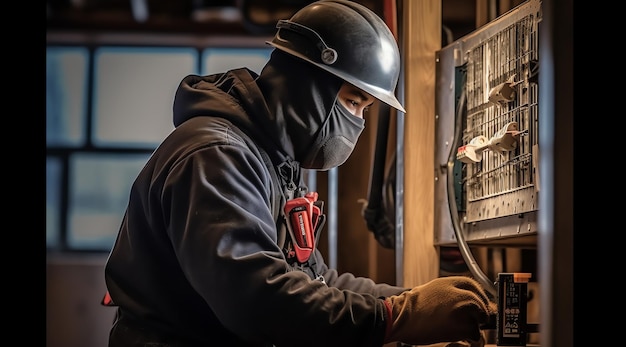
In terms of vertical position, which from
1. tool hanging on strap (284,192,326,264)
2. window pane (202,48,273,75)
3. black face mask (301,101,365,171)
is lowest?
tool hanging on strap (284,192,326,264)

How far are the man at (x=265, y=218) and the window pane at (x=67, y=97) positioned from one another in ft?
14.8

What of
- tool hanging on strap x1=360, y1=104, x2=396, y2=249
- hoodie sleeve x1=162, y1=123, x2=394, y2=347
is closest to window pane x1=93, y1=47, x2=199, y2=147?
tool hanging on strap x1=360, y1=104, x2=396, y2=249

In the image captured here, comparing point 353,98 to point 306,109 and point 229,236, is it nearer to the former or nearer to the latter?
point 306,109

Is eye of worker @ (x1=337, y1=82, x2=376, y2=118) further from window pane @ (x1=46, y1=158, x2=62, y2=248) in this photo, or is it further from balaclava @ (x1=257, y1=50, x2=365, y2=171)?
window pane @ (x1=46, y1=158, x2=62, y2=248)

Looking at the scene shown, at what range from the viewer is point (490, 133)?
97.8 inches

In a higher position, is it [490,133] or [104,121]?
[104,121]

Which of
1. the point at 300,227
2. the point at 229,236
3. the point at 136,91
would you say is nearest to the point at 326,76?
the point at 300,227

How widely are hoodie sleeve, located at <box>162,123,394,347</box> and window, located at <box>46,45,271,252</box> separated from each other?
4.50 m

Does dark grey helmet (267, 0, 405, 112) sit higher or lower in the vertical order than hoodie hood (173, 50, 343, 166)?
higher

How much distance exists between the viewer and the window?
643 cm

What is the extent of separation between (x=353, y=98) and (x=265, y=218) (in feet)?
1.70
